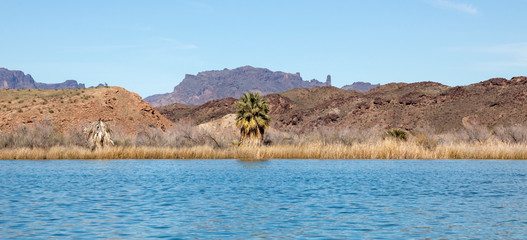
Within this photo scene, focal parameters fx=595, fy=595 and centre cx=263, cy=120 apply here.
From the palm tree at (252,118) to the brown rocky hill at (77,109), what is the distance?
3025 cm

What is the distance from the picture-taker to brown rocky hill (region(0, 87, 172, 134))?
8012cm

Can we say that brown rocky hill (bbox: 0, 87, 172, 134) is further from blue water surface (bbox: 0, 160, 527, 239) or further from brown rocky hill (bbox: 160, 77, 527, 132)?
blue water surface (bbox: 0, 160, 527, 239)

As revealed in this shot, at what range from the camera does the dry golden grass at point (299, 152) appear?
152ft

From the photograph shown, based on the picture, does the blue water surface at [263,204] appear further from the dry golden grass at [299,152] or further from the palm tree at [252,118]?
the palm tree at [252,118]

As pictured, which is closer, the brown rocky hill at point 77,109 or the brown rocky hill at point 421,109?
the brown rocky hill at point 77,109

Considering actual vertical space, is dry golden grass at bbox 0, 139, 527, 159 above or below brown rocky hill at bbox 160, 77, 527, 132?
below

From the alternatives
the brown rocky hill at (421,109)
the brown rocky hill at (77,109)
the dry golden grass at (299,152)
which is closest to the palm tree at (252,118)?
the dry golden grass at (299,152)

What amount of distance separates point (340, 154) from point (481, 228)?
31.1 m

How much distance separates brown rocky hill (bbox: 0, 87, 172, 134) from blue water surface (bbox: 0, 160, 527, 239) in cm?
4660

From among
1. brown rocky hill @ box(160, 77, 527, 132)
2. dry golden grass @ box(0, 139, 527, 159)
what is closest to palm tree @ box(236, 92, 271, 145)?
dry golden grass @ box(0, 139, 527, 159)

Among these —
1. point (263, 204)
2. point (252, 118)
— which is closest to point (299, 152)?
point (252, 118)

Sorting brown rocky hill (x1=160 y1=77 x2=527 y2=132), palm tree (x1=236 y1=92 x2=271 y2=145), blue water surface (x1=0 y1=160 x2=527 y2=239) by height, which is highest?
brown rocky hill (x1=160 y1=77 x2=527 y2=132)

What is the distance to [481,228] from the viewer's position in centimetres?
1563

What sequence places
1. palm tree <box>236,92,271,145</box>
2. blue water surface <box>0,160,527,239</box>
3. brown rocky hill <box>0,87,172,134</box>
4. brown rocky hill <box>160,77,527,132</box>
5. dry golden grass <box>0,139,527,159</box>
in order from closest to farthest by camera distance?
1. blue water surface <box>0,160,527,239</box>
2. dry golden grass <box>0,139,527,159</box>
3. palm tree <box>236,92,271,145</box>
4. brown rocky hill <box>0,87,172,134</box>
5. brown rocky hill <box>160,77,527,132</box>
